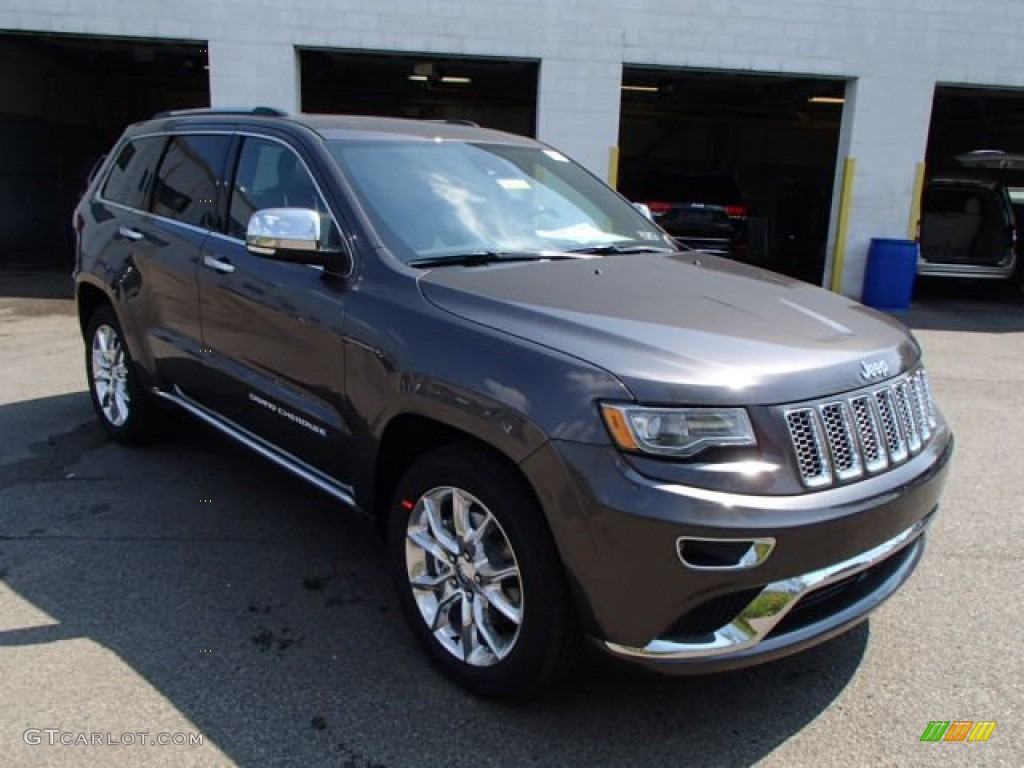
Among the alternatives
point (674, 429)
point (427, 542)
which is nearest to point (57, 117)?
point (427, 542)

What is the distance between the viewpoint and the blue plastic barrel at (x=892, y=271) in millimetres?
12789

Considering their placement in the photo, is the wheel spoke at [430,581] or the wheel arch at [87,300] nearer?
the wheel spoke at [430,581]

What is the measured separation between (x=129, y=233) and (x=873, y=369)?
3.93 meters

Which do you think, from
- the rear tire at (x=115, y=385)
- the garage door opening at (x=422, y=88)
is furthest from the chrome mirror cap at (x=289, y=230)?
the garage door opening at (x=422, y=88)

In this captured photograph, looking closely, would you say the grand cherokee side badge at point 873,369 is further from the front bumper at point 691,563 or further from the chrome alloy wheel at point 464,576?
the chrome alloy wheel at point 464,576

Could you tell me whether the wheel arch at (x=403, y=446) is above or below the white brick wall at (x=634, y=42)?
below

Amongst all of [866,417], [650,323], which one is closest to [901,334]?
[866,417]

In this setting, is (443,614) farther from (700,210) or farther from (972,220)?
(972,220)

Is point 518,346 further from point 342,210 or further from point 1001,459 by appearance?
point 1001,459

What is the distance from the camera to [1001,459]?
18.4ft

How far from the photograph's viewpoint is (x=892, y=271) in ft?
42.1

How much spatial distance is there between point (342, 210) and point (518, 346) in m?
1.14

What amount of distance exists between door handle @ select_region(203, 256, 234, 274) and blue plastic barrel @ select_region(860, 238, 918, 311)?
11199 mm

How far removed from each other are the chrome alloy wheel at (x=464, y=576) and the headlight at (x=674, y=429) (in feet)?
1.74
